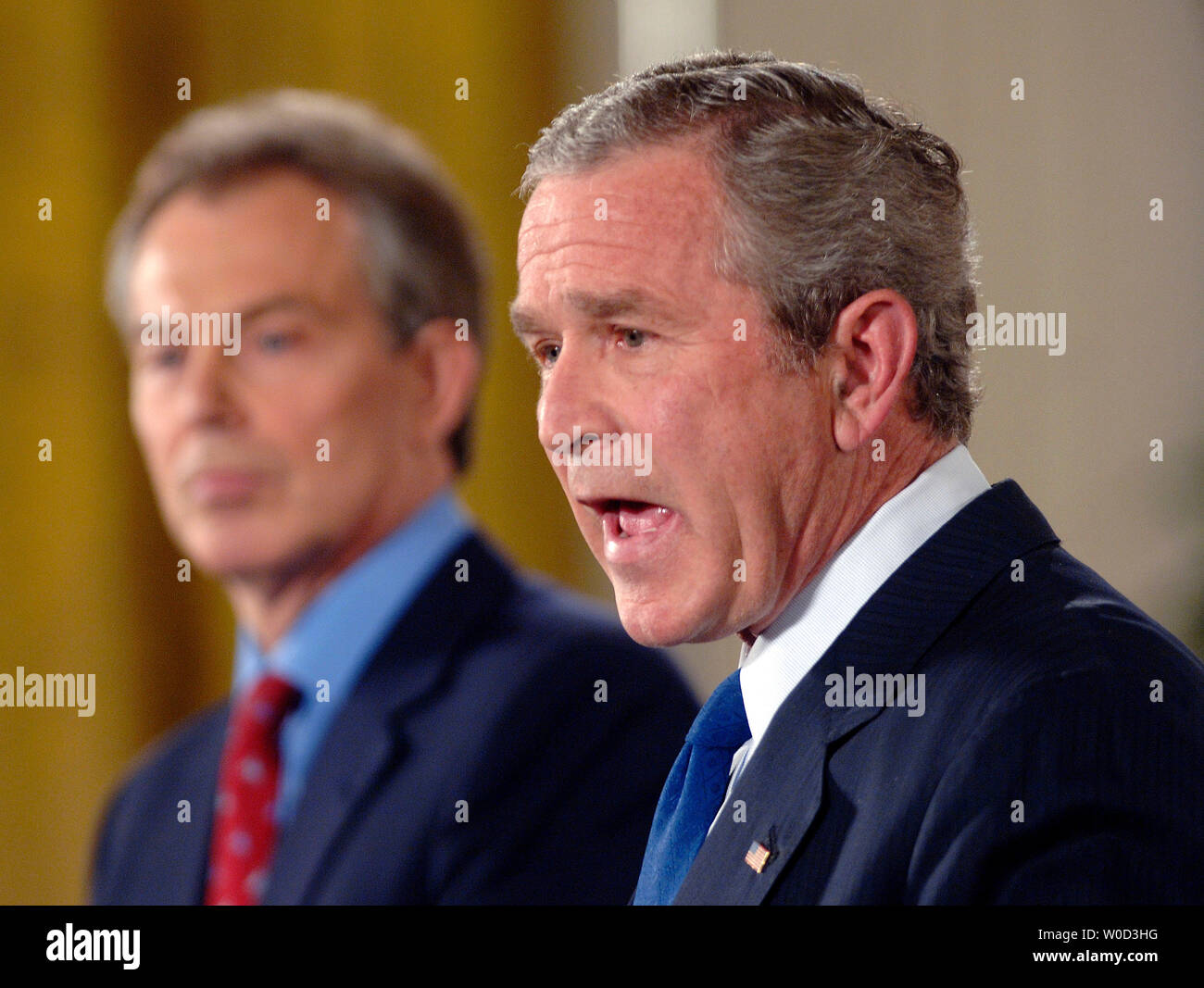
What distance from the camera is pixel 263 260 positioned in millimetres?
1885

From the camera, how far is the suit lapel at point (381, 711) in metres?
1.64

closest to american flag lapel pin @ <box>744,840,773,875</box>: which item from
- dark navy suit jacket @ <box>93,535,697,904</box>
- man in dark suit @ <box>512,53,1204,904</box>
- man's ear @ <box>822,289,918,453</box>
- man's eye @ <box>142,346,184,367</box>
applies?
man in dark suit @ <box>512,53,1204,904</box>

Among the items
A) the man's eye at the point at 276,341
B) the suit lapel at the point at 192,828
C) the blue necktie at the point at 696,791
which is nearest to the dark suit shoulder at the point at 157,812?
the suit lapel at the point at 192,828

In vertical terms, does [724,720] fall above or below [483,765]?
above

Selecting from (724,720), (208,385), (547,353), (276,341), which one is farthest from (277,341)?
(724,720)

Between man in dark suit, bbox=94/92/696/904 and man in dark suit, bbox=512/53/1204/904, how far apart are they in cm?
54

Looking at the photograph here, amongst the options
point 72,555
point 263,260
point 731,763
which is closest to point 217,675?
point 72,555

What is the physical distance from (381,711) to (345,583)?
0.21m

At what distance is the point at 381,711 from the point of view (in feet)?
5.59

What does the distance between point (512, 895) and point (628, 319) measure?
81 centimetres

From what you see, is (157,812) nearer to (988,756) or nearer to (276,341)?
(276,341)

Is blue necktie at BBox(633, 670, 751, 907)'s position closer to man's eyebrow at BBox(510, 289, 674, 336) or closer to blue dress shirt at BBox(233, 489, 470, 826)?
man's eyebrow at BBox(510, 289, 674, 336)

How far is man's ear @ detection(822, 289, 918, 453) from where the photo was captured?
102cm
